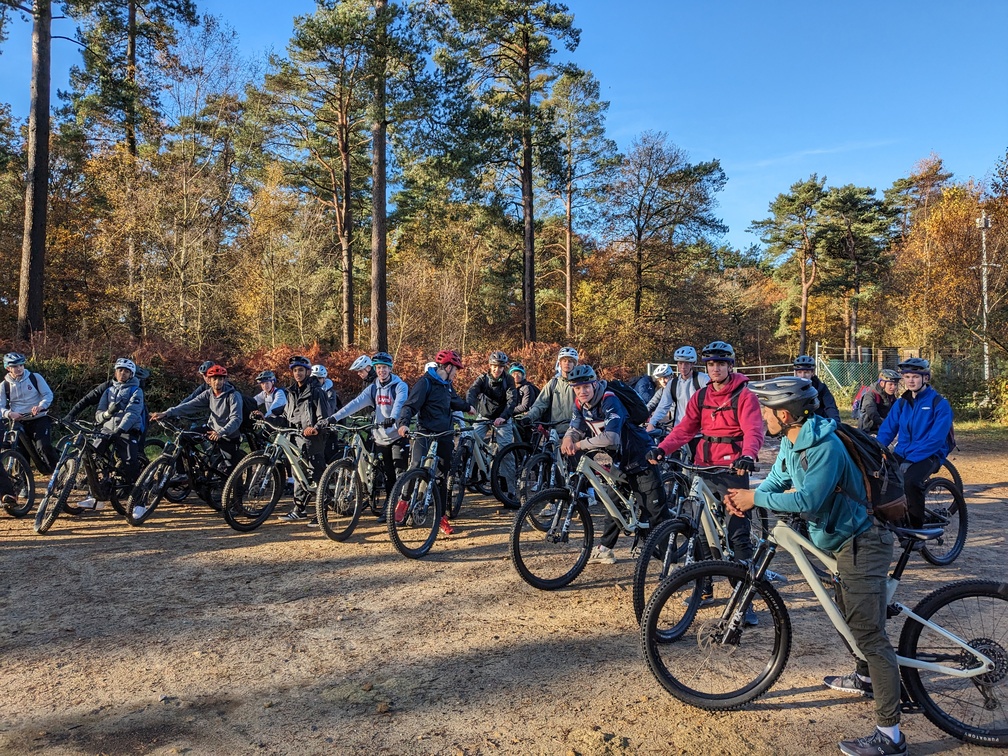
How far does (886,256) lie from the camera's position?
4422 centimetres

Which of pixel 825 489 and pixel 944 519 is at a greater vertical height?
pixel 825 489

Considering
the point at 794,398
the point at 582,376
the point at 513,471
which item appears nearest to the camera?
the point at 794,398

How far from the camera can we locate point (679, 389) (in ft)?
23.5

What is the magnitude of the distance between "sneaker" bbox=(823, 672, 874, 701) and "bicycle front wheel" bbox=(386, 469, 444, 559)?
3638 millimetres

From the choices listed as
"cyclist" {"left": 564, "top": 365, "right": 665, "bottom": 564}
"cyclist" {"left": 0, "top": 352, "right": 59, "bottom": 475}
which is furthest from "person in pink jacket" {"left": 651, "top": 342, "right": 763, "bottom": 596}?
"cyclist" {"left": 0, "top": 352, "right": 59, "bottom": 475}

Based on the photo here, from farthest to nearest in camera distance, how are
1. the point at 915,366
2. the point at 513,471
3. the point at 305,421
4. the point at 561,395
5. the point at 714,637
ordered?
the point at 513,471 < the point at 561,395 < the point at 305,421 < the point at 915,366 < the point at 714,637

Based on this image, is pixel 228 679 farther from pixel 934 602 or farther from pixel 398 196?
pixel 398 196

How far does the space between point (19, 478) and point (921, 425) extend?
9.62m

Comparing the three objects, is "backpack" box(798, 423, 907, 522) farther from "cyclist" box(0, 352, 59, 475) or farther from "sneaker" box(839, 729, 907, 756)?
"cyclist" box(0, 352, 59, 475)

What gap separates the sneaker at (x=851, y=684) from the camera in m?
3.51

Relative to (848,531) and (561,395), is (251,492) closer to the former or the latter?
(561,395)

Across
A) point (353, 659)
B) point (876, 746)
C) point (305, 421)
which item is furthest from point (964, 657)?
point (305, 421)

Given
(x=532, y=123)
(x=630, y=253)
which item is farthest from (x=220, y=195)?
(x=630, y=253)

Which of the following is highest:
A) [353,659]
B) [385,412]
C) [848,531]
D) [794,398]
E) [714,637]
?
[794,398]
